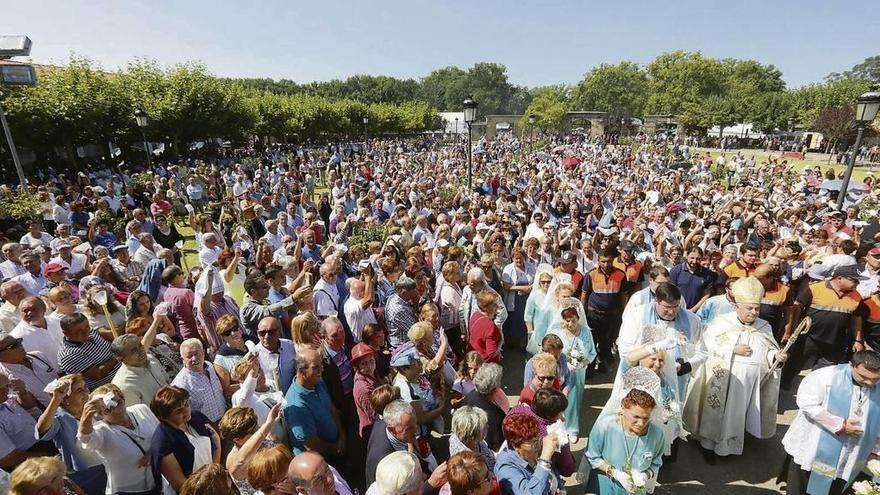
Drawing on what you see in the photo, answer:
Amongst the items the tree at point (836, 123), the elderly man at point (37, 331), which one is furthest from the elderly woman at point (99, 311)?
the tree at point (836, 123)

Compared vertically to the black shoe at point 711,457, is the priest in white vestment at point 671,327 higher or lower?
higher

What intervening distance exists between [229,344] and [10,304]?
9.18ft

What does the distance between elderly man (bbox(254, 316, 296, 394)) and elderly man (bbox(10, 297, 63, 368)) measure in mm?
1982

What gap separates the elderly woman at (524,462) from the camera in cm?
268

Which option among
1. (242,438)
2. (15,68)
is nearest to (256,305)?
(242,438)

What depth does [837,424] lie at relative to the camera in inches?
135

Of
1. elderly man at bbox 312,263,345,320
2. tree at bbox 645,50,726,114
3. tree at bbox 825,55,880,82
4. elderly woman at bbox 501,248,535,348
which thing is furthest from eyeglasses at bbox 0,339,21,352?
tree at bbox 825,55,880,82

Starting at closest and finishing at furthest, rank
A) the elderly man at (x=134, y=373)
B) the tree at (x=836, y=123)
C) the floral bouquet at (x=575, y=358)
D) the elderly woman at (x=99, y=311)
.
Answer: the elderly man at (x=134, y=373) → the floral bouquet at (x=575, y=358) → the elderly woman at (x=99, y=311) → the tree at (x=836, y=123)

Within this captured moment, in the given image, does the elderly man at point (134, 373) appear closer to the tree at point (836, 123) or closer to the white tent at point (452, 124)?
the tree at point (836, 123)

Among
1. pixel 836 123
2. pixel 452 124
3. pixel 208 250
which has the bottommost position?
pixel 208 250

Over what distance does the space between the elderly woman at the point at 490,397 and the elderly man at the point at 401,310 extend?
5.06ft

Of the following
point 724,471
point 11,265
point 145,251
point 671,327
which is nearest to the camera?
point 671,327

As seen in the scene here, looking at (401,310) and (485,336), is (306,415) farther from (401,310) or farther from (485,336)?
(485,336)

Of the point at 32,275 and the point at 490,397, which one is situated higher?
the point at 32,275
